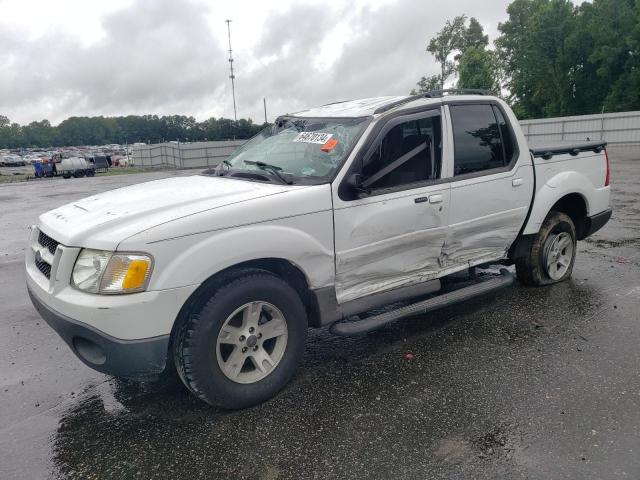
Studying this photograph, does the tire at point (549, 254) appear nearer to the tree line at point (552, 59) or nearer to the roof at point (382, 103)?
the roof at point (382, 103)

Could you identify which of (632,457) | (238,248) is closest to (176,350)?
(238,248)

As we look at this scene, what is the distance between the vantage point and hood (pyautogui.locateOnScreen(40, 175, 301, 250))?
9.74 ft

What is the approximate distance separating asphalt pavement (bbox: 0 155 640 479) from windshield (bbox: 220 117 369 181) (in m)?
1.45

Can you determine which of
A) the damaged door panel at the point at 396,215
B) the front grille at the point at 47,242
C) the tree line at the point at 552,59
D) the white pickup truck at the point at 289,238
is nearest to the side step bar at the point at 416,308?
the white pickup truck at the point at 289,238

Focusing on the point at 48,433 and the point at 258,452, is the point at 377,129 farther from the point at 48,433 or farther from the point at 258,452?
the point at 48,433

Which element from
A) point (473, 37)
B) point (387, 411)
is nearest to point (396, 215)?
point (387, 411)

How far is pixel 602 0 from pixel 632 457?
59704 millimetres

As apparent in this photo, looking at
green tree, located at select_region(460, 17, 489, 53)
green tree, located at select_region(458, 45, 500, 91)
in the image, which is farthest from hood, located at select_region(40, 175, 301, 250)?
green tree, located at select_region(460, 17, 489, 53)

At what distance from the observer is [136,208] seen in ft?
10.8

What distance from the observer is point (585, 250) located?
22.9ft

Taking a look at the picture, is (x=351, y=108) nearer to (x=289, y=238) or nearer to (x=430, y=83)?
(x=289, y=238)

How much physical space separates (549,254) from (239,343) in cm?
350

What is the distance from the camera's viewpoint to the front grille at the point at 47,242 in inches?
128

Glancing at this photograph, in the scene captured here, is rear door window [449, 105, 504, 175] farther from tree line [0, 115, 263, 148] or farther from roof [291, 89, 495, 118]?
tree line [0, 115, 263, 148]
